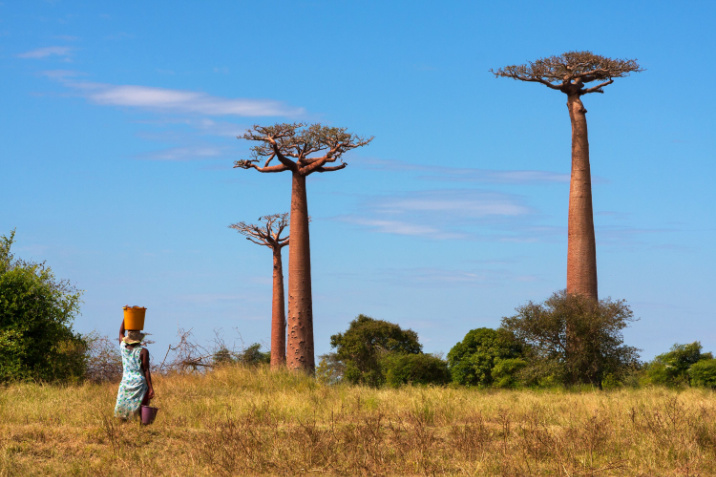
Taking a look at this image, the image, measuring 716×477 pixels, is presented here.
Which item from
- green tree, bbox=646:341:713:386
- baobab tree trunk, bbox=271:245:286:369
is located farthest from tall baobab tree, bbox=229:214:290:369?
green tree, bbox=646:341:713:386

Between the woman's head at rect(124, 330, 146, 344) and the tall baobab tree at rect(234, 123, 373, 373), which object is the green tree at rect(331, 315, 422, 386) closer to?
the tall baobab tree at rect(234, 123, 373, 373)

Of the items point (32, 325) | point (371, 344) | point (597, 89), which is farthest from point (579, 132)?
point (32, 325)

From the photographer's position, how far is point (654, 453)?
908 centimetres

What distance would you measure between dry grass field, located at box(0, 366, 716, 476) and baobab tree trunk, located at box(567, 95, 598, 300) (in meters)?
9.90

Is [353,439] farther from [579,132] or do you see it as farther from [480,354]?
[579,132]

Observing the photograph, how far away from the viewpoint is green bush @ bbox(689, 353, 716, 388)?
69.4 feet

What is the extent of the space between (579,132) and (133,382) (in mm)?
18606

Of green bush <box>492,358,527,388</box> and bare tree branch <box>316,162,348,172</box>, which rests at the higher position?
bare tree branch <box>316,162,348,172</box>

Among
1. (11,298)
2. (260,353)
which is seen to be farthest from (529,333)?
(260,353)

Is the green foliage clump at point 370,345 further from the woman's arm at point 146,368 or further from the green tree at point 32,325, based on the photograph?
the woman's arm at point 146,368

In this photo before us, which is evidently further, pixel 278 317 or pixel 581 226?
pixel 278 317

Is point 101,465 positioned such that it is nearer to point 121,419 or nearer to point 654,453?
point 121,419

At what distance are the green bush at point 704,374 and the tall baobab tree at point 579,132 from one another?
3.62m

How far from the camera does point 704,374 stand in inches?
838
